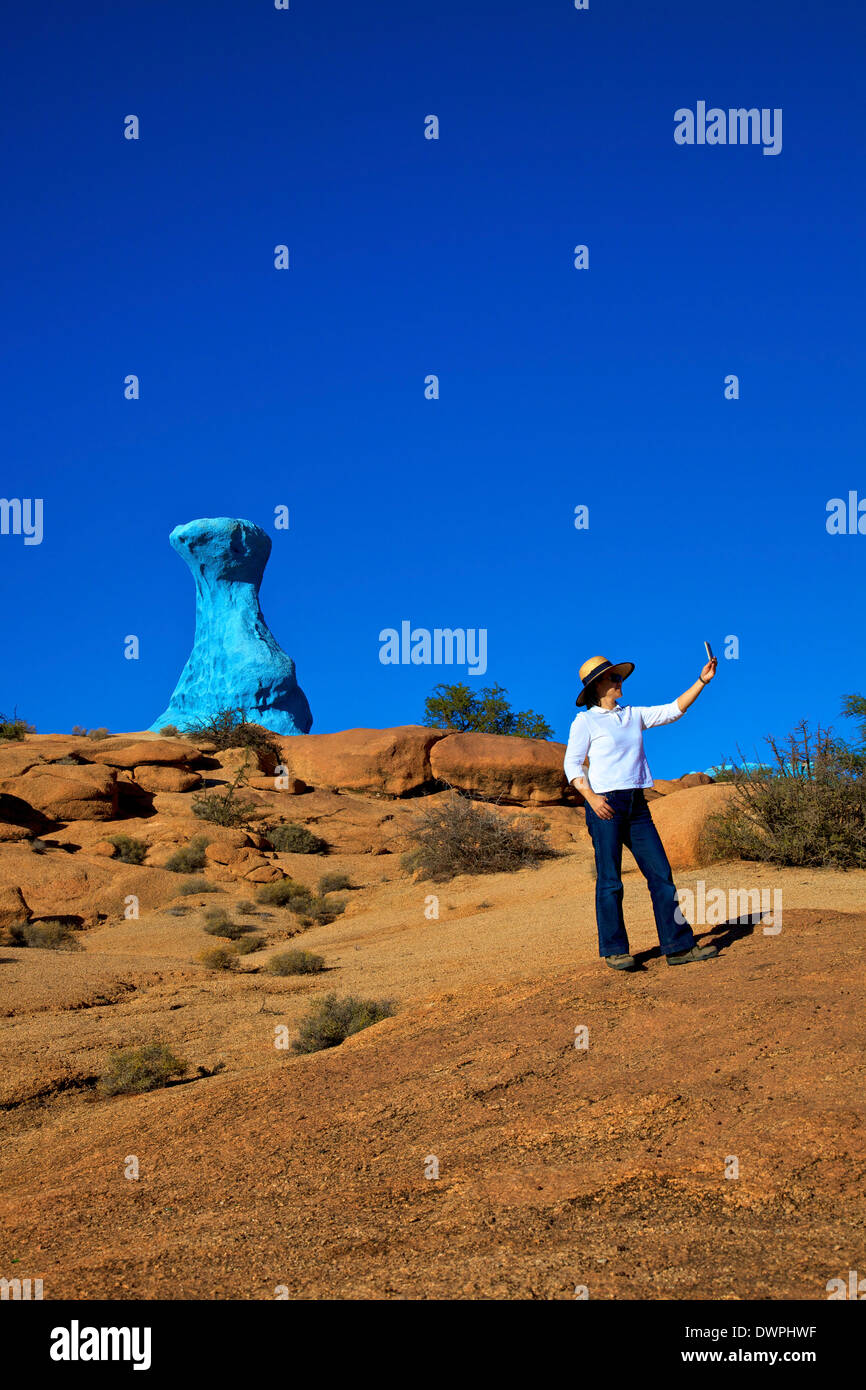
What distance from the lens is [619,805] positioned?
6.02 metres

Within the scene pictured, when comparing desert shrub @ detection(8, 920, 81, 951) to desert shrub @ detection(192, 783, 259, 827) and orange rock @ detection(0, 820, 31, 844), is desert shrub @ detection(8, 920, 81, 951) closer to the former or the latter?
orange rock @ detection(0, 820, 31, 844)

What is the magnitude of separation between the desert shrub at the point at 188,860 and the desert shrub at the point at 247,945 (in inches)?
187

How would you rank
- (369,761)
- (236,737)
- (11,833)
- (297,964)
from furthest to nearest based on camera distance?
(236,737), (369,761), (11,833), (297,964)

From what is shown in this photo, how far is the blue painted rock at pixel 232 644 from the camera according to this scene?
140 feet

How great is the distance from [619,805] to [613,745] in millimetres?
370

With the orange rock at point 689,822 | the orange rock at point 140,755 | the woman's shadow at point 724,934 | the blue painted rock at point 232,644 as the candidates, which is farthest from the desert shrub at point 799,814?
the blue painted rock at point 232,644

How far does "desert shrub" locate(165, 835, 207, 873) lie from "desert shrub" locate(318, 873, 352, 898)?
2.37 m

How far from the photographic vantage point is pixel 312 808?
23.7 metres

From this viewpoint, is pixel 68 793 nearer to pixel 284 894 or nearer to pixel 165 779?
pixel 165 779

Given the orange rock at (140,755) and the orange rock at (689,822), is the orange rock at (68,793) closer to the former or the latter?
the orange rock at (140,755)

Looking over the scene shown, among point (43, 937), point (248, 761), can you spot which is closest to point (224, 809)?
point (248, 761)

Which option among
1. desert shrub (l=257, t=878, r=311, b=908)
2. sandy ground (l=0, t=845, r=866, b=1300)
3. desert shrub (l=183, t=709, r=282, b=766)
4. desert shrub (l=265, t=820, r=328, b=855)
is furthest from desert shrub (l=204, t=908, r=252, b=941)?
desert shrub (l=183, t=709, r=282, b=766)

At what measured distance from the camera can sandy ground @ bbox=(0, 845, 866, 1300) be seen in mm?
2904
